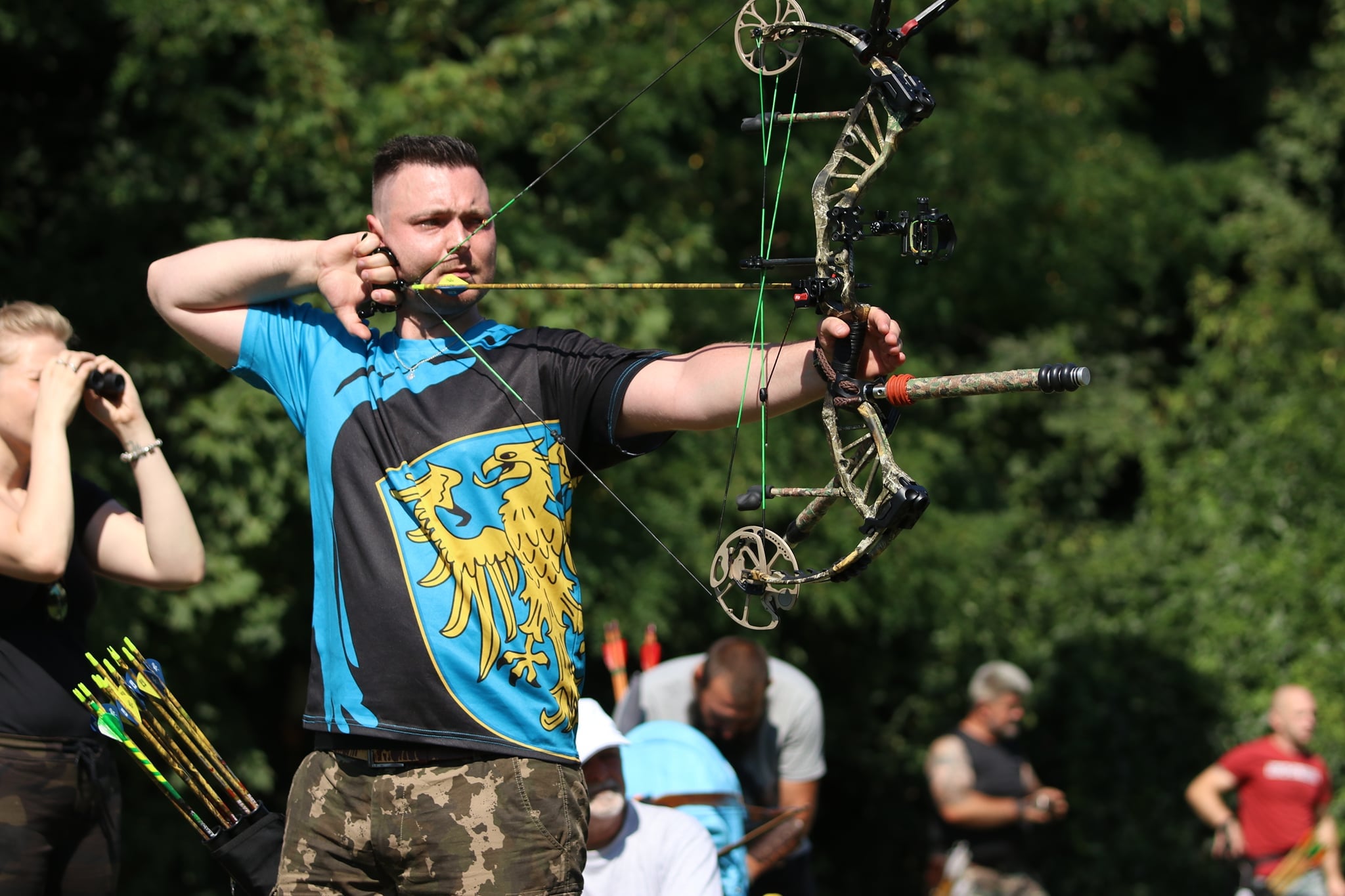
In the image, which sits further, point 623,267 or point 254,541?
point 623,267

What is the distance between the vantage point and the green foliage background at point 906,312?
644 cm

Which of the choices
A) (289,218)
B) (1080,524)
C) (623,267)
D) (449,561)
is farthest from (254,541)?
(1080,524)

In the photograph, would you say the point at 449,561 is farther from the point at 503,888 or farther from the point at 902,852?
the point at 902,852

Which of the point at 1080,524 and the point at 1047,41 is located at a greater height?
the point at 1047,41

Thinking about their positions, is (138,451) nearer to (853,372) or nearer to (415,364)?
(415,364)

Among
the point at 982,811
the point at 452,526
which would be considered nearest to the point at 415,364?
the point at 452,526

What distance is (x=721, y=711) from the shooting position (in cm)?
471

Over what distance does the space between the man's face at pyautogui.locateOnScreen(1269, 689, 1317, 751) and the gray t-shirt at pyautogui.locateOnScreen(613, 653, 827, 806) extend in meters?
2.26

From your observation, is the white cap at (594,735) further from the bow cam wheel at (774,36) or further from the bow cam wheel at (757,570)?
the bow cam wheel at (774,36)

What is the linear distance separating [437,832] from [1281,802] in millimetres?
5104

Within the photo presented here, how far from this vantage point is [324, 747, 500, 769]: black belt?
2.04m

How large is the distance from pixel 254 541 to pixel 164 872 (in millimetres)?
1760

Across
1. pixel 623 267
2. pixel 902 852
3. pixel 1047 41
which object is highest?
pixel 1047 41

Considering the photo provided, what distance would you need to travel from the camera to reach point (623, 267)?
6.51m
